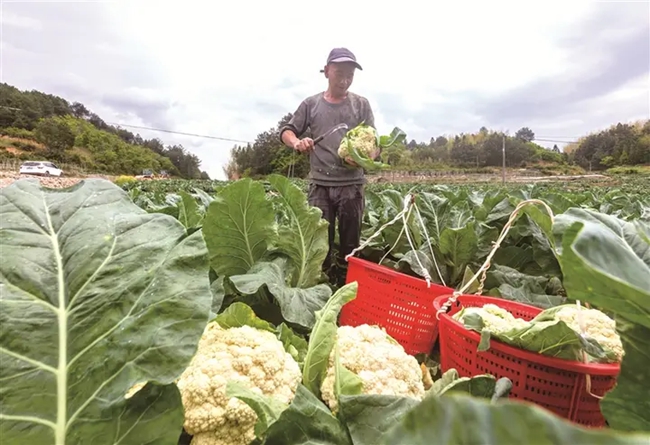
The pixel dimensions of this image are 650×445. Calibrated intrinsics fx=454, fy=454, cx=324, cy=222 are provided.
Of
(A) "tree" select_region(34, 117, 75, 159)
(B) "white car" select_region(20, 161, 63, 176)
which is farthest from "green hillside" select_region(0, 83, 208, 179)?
(B) "white car" select_region(20, 161, 63, 176)

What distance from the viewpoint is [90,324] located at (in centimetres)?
76

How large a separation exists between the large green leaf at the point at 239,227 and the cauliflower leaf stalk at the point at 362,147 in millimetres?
1653

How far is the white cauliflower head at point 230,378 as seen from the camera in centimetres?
98

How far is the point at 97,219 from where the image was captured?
2.90 ft

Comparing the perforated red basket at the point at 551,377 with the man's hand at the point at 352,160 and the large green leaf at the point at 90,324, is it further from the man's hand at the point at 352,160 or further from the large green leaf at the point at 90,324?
the man's hand at the point at 352,160

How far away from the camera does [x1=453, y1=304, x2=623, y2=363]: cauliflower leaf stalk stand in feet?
4.16

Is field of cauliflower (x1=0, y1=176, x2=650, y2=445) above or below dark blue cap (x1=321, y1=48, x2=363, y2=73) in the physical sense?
below

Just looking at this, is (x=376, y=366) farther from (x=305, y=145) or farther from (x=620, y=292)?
(x=305, y=145)

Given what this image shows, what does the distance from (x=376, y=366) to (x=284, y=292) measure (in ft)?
2.51

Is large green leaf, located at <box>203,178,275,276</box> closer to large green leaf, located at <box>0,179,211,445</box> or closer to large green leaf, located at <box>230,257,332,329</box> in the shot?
large green leaf, located at <box>230,257,332,329</box>

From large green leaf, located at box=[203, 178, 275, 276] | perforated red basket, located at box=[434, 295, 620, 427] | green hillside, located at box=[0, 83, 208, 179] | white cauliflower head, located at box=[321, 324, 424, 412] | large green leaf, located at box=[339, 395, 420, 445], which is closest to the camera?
large green leaf, located at box=[339, 395, 420, 445]

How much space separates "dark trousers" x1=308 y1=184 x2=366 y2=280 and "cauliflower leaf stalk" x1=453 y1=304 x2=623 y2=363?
246 centimetres

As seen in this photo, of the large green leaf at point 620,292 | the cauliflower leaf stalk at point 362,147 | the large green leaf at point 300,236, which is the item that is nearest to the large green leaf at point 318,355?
the large green leaf at point 620,292

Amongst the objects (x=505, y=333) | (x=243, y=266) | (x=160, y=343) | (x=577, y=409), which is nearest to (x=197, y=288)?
(x=160, y=343)
